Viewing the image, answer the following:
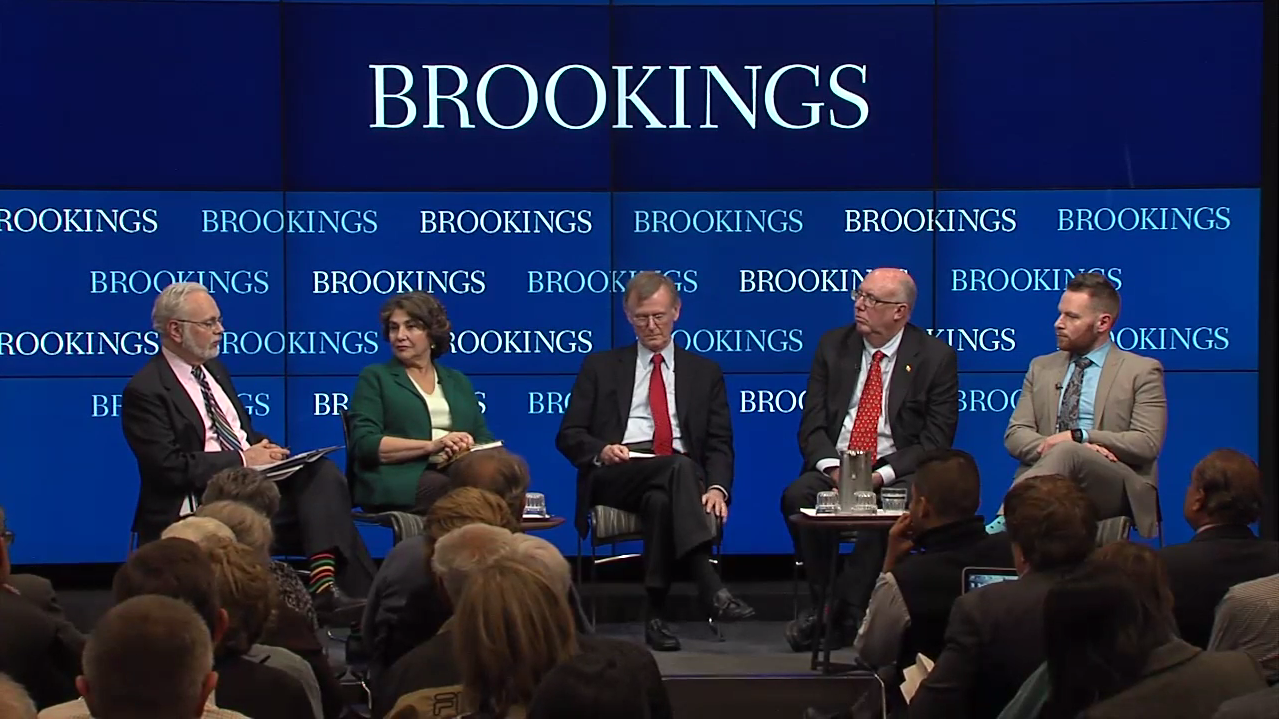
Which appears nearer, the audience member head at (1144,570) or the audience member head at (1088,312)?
the audience member head at (1144,570)

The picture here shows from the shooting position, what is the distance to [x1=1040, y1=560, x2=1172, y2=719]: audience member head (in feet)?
9.00

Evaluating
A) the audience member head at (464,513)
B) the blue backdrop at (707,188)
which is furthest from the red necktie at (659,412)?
the audience member head at (464,513)

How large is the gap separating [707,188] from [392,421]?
1.87 metres

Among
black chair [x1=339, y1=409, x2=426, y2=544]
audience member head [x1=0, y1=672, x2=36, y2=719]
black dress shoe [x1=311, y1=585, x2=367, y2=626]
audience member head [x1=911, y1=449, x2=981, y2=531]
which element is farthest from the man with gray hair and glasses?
audience member head [x1=0, y1=672, x2=36, y2=719]

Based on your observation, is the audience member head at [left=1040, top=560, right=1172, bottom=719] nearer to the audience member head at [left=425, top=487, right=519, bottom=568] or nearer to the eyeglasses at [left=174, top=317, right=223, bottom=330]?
the audience member head at [left=425, top=487, right=519, bottom=568]

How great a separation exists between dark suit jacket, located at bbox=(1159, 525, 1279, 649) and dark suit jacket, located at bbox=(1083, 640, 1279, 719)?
1.22m

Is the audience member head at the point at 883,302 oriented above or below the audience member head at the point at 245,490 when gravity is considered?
above

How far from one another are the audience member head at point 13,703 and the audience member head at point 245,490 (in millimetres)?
2410

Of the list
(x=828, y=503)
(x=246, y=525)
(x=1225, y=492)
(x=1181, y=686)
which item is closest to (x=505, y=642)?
(x=1181, y=686)

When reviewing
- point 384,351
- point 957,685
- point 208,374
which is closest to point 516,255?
point 384,351

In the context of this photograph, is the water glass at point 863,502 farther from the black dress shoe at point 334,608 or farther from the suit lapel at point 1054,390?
the black dress shoe at point 334,608

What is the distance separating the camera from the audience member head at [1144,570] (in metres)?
2.99

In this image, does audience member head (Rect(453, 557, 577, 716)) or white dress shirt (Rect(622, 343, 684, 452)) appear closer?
audience member head (Rect(453, 557, 577, 716))

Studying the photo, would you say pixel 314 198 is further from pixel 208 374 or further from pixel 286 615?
pixel 286 615
